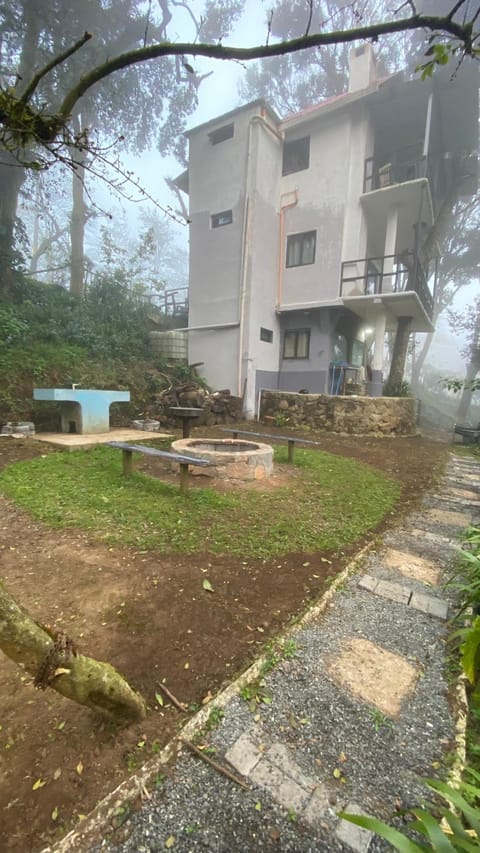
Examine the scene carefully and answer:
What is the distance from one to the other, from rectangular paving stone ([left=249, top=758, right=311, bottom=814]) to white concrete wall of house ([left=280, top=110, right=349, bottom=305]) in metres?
11.3

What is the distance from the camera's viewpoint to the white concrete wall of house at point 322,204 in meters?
10.5

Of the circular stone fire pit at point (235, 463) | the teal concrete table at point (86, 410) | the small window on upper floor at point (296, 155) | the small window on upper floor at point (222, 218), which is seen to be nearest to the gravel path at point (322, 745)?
the circular stone fire pit at point (235, 463)

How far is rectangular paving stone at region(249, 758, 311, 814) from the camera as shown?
1.22 m

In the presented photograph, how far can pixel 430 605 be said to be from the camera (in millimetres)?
2379

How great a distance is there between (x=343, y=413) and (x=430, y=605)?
7932 mm

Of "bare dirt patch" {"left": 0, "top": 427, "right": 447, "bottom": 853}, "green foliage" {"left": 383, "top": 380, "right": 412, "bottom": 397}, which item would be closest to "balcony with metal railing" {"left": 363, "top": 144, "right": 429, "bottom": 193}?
"green foliage" {"left": 383, "top": 380, "right": 412, "bottom": 397}

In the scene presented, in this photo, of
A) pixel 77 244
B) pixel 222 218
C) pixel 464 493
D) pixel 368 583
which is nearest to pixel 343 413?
pixel 464 493

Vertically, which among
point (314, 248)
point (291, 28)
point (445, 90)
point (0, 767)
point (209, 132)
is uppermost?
point (291, 28)

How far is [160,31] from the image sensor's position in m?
15.3

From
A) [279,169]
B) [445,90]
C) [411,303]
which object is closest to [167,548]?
[411,303]

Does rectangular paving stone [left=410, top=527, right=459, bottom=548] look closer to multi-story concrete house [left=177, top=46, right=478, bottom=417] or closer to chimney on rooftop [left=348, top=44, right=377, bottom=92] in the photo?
multi-story concrete house [left=177, top=46, right=478, bottom=417]

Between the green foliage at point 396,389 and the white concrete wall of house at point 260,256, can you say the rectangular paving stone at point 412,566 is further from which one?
the green foliage at point 396,389

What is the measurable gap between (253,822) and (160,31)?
2401 centimetres

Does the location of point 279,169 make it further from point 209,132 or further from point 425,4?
point 425,4
